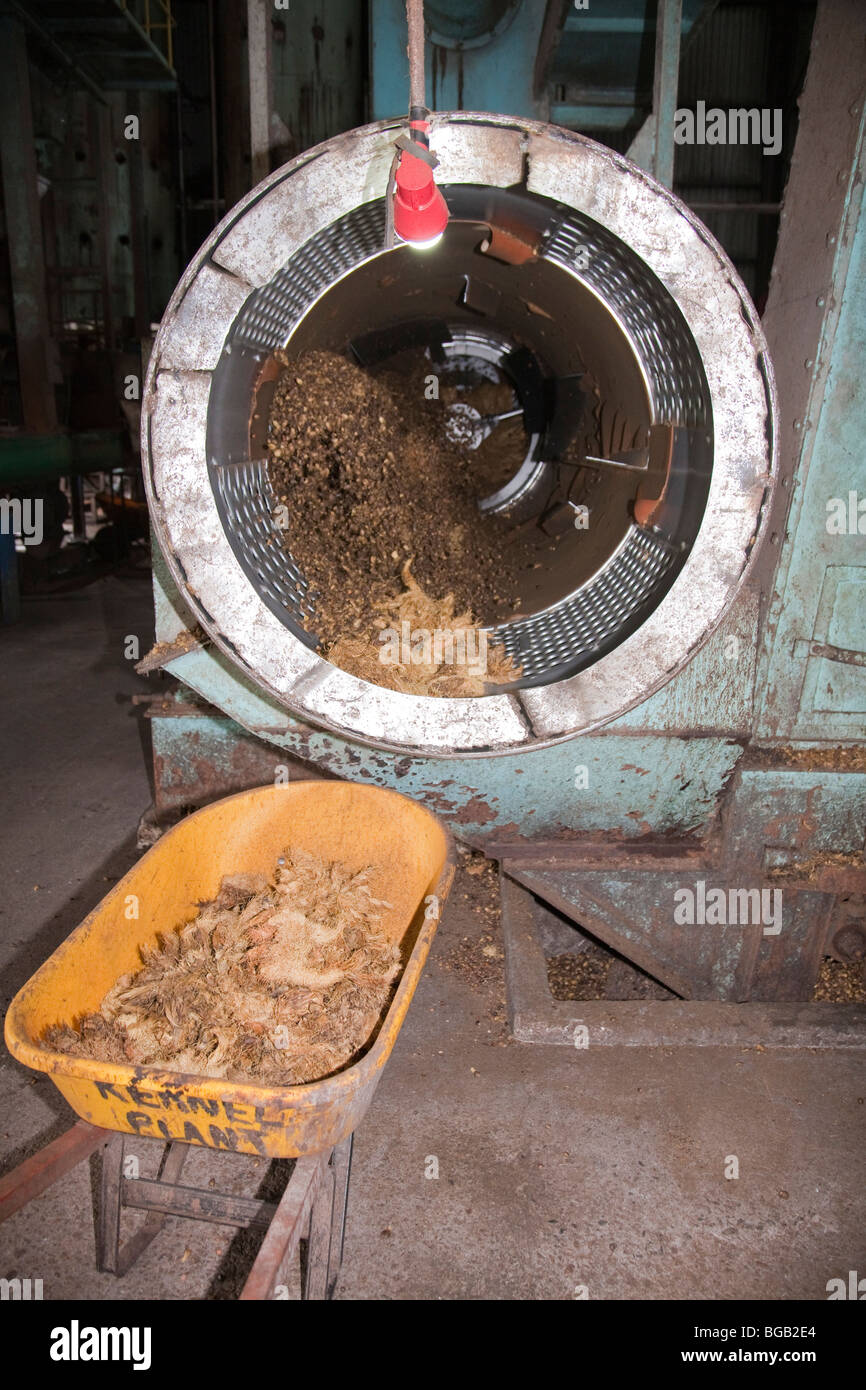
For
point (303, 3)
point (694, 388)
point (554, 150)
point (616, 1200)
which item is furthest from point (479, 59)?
point (616, 1200)

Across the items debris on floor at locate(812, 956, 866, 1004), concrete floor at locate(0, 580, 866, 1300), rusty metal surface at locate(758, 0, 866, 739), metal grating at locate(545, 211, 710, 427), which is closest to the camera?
concrete floor at locate(0, 580, 866, 1300)

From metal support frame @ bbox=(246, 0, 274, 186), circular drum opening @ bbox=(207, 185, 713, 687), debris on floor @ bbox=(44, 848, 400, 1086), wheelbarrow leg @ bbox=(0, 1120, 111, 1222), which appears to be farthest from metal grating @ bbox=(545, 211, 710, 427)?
wheelbarrow leg @ bbox=(0, 1120, 111, 1222)

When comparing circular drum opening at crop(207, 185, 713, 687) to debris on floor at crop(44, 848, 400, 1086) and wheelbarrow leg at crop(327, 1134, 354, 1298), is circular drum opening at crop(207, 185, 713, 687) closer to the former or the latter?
debris on floor at crop(44, 848, 400, 1086)

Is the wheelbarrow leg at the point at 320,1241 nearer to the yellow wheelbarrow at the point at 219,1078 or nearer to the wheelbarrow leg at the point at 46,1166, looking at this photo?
the yellow wheelbarrow at the point at 219,1078

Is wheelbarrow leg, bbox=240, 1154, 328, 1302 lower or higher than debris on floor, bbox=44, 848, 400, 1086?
lower

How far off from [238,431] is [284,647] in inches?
19.4

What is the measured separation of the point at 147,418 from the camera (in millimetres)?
1690

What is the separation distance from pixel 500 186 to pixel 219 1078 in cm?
164

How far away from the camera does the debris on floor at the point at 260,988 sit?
4.84 ft

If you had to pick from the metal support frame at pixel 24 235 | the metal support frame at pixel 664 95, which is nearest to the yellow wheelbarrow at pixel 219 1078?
the metal support frame at pixel 664 95

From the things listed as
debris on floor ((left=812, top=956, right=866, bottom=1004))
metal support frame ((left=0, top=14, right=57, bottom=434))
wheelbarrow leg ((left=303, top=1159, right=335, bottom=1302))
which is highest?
metal support frame ((left=0, top=14, right=57, bottom=434))

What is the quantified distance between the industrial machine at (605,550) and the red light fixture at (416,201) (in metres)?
0.18

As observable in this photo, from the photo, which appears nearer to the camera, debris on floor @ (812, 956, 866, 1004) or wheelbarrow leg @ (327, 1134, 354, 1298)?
wheelbarrow leg @ (327, 1134, 354, 1298)

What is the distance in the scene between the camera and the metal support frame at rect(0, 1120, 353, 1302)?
1.31m
